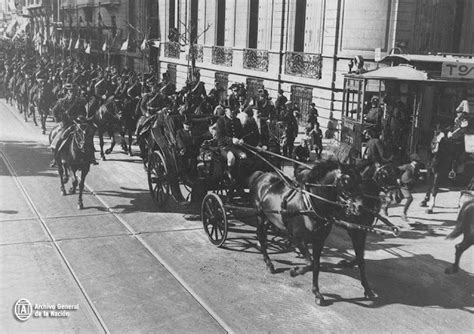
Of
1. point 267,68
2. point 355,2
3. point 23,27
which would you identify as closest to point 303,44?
point 267,68

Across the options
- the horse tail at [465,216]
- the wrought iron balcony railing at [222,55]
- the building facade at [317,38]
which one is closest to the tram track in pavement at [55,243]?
the horse tail at [465,216]

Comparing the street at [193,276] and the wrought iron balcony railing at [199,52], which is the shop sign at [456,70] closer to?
the street at [193,276]

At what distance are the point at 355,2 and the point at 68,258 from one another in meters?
16.2

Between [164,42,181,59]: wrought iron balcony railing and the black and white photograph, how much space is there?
17.3 metres

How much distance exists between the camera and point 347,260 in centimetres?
908

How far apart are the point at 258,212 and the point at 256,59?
1950cm

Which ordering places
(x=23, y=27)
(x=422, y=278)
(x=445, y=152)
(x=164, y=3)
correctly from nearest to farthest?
(x=422, y=278) < (x=445, y=152) < (x=164, y=3) < (x=23, y=27)

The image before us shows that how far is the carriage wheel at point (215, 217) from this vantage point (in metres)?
9.37

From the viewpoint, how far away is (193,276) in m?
8.20

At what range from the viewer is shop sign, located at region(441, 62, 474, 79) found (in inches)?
610

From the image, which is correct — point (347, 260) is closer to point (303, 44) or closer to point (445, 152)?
point (445, 152)

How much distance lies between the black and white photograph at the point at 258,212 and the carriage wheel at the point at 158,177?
2.0 inches

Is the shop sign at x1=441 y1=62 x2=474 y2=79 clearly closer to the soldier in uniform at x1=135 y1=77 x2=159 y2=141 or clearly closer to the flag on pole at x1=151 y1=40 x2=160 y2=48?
the soldier in uniform at x1=135 y1=77 x2=159 y2=141

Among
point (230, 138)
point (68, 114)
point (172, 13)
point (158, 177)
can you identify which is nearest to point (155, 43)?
point (172, 13)
